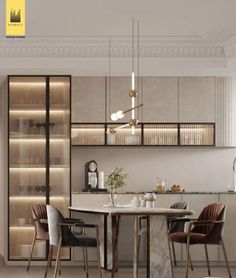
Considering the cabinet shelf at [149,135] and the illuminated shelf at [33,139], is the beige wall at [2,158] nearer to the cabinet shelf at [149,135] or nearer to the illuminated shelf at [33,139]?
the illuminated shelf at [33,139]

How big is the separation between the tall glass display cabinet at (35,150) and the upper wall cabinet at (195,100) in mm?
1803

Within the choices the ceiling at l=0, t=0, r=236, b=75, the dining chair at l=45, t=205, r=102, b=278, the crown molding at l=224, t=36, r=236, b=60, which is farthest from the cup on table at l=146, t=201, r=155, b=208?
the crown molding at l=224, t=36, r=236, b=60

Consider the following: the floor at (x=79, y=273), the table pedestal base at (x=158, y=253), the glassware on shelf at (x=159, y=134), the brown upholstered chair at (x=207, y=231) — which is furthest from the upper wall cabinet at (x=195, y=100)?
the table pedestal base at (x=158, y=253)

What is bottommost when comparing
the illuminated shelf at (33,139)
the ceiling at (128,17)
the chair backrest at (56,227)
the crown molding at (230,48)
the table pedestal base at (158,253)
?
the table pedestal base at (158,253)

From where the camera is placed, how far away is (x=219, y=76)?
11.2 metres

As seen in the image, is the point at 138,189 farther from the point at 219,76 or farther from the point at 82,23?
the point at 82,23

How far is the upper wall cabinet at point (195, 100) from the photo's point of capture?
1163cm

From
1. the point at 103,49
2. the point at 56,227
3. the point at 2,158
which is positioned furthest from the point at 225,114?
the point at 56,227

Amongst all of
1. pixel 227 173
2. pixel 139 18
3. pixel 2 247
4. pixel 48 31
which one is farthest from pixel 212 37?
pixel 2 247

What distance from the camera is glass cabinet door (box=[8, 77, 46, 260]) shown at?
10766 mm

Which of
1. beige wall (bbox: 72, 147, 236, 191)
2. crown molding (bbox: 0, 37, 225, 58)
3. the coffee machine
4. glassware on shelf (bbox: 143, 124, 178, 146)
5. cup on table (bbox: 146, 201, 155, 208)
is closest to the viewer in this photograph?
cup on table (bbox: 146, 201, 155, 208)

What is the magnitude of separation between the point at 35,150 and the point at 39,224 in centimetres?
120

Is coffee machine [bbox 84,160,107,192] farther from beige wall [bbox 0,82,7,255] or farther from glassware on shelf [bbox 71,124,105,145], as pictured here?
beige wall [bbox 0,82,7,255]

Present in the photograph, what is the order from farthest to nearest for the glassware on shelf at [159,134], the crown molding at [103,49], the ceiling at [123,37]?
the glassware on shelf at [159,134] → the crown molding at [103,49] → the ceiling at [123,37]
